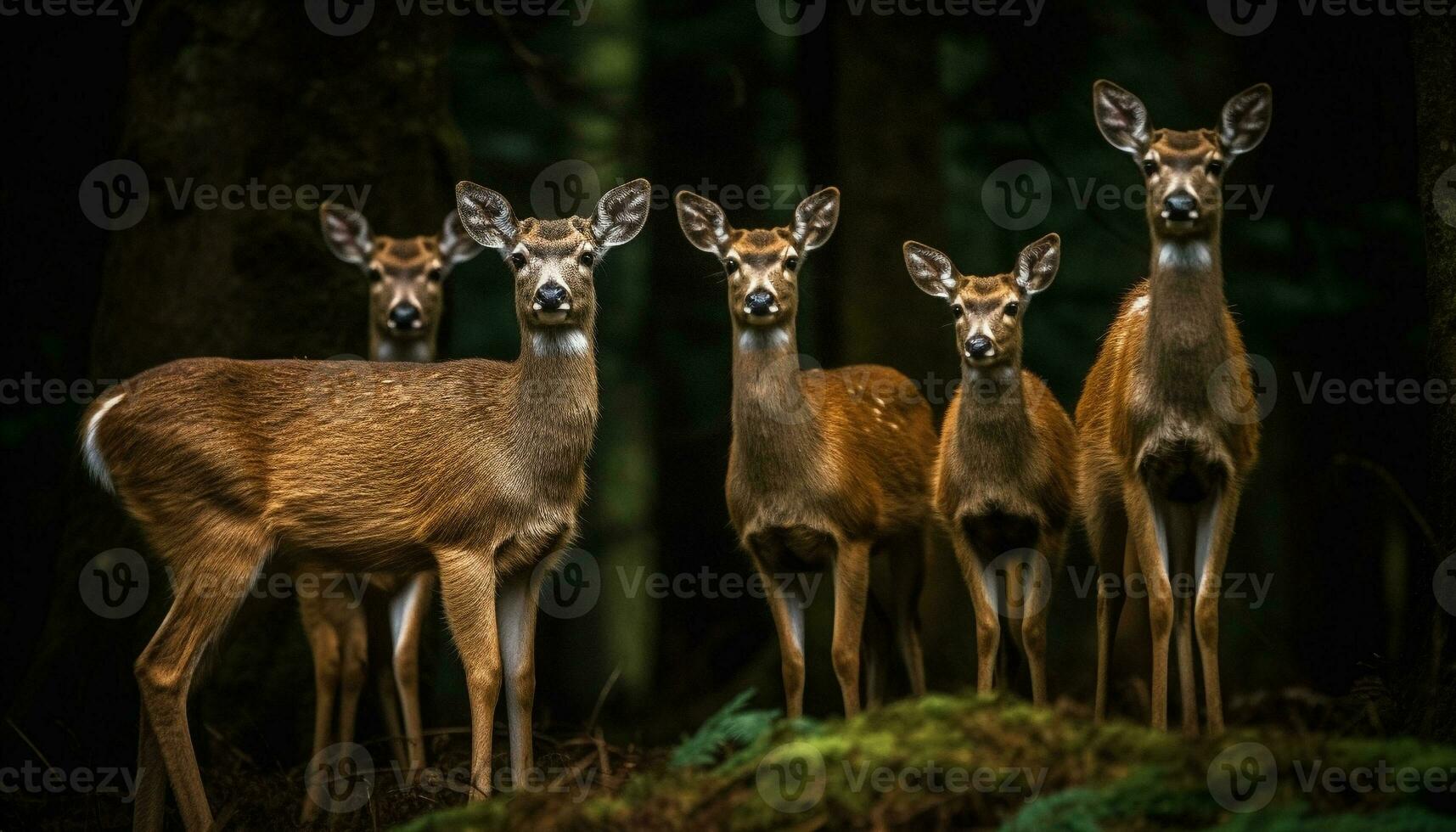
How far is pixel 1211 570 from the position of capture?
7.12 m

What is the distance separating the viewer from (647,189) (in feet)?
26.3

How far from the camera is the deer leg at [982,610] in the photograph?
25.7 ft

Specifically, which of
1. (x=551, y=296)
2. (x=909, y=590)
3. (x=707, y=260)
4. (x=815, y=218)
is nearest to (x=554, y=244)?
(x=551, y=296)

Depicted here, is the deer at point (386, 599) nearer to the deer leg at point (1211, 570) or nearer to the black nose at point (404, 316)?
the black nose at point (404, 316)

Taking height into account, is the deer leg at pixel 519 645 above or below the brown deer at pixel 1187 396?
below

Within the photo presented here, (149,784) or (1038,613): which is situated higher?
(1038,613)

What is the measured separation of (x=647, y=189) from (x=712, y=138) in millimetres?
4538

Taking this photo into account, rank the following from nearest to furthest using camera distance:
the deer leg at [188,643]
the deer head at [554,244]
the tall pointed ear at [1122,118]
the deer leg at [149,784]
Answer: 1. the deer leg at [188,643]
2. the deer leg at [149,784]
3. the deer head at [554,244]
4. the tall pointed ear at [1122,118]

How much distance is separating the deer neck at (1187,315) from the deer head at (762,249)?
189 cm

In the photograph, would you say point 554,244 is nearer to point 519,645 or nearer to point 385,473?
point 385,473

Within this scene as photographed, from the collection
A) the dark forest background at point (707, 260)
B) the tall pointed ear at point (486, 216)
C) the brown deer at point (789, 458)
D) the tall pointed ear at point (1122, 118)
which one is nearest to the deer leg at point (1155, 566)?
the dark forest background at point (707, 260)

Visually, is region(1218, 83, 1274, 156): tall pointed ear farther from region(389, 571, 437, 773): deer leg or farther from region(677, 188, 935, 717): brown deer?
region(389, 571, 437, 773): deer leg

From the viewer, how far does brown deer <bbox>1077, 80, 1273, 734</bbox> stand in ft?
23.4

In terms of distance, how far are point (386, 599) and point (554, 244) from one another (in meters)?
2.89
